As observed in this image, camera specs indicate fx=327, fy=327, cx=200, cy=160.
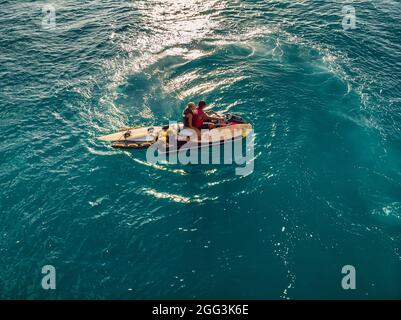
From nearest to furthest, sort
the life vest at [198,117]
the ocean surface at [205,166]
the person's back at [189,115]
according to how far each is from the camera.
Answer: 1. the ocean surface at [205,166]
2. the person's back at [189,115]
3. the life vest at [198,117]

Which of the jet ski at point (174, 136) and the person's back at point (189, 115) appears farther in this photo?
the jet ski at point (174, 136)

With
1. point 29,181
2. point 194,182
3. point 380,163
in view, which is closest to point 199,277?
point 194,182

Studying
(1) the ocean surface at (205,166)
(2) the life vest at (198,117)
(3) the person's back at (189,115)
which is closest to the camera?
(1) the ocean surface at (205,166)

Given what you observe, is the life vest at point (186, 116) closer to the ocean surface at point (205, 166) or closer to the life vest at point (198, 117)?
the life vest at point (198, 117)

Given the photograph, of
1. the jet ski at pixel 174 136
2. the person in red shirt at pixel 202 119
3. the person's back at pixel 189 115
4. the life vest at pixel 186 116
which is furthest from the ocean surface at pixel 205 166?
the person's back at pixel 189 115

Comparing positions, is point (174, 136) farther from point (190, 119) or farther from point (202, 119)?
point (202, 119)
